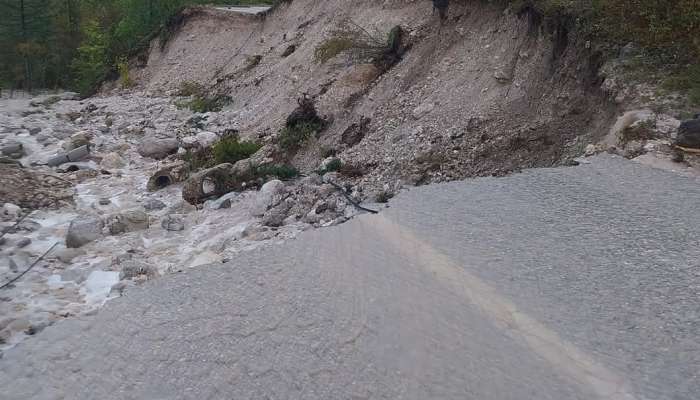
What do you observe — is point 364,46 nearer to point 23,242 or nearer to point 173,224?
point 173,224

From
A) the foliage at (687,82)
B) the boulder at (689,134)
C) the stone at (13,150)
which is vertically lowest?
the stone at (13,150)

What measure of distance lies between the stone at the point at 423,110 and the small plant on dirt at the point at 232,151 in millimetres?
3795

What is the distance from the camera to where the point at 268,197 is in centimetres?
905

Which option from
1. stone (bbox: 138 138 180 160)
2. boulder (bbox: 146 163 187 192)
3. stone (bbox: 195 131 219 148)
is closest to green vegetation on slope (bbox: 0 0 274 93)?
stone (bbox: 138 138 180 160)

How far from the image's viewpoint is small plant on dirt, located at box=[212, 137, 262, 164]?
12172 millimetres

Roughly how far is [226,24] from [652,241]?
2111 cm

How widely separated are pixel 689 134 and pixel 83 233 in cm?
917

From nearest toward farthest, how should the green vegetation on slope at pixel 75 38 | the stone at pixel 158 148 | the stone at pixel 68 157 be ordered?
1. the stone at pixel 68 157
2. the stone at pixel 158 148
3. the green vegetation on slope at pixel 75 38

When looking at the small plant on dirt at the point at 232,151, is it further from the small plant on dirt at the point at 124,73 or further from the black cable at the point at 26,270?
the small plant on dirt at the point at 124,73

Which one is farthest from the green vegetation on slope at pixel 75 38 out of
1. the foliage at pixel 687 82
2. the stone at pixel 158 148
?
the stone at pixel 158 148

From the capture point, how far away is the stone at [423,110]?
10.8m

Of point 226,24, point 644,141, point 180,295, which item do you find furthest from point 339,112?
point 226,24

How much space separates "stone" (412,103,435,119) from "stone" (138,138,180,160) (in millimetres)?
7180

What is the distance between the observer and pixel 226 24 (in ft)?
77.0
